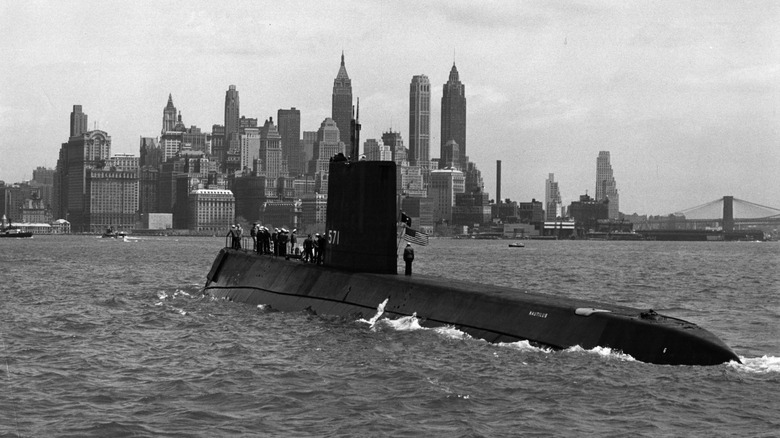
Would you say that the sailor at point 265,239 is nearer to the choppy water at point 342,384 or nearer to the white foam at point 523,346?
the choppy water at point 342,384

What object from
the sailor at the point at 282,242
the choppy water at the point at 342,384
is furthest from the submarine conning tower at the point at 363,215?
the sailor at the point at 282,242

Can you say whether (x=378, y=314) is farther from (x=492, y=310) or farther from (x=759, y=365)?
(x=759, y=365)

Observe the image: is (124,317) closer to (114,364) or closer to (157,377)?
(114,364)

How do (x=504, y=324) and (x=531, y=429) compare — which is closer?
(x=531, y=429)

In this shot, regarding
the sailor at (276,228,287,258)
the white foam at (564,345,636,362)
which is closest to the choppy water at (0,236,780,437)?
the white foam at (564,345,636,362)

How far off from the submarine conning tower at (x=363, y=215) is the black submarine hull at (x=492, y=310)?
57 cm

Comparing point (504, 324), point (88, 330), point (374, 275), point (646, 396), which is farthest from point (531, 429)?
point (88, 330)

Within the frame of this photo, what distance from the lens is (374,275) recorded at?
27.3 m

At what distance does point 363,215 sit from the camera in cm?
2750

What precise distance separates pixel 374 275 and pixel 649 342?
31.9 feet

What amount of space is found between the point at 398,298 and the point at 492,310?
3.38m

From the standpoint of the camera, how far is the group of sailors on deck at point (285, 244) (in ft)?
103

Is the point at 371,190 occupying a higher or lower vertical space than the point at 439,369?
higher

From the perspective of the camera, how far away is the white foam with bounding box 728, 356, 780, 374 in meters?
18.5
